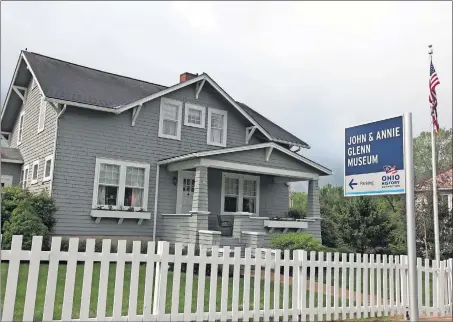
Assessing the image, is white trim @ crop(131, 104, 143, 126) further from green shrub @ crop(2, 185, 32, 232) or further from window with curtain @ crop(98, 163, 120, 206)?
green shrub @ crop(2, 185, 32, 232)

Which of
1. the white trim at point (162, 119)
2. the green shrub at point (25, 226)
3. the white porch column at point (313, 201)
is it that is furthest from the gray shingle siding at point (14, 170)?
the white porch column at point (313, 201)

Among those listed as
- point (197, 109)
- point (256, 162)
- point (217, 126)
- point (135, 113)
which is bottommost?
point (256, 162)

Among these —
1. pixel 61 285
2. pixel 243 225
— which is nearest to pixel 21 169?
pixel 243 225

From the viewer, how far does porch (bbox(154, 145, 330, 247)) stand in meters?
15.0

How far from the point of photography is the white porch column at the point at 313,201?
17.5m

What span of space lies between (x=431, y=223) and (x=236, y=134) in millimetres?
10389

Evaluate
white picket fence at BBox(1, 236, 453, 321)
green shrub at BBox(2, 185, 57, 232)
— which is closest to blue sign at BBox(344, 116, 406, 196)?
white picket fence at BBox(1, 236, 453, 321)

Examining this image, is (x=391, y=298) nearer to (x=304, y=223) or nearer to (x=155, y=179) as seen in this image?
(x=304, y=223)

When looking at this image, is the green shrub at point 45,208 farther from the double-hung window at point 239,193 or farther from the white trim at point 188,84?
the double-hung window at point 239,193

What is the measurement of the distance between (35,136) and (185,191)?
22.0 ft

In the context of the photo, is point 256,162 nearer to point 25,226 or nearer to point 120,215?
point 120,215

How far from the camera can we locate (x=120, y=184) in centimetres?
1625

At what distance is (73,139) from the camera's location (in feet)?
51.2

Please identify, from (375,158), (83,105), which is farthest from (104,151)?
(375,158)
